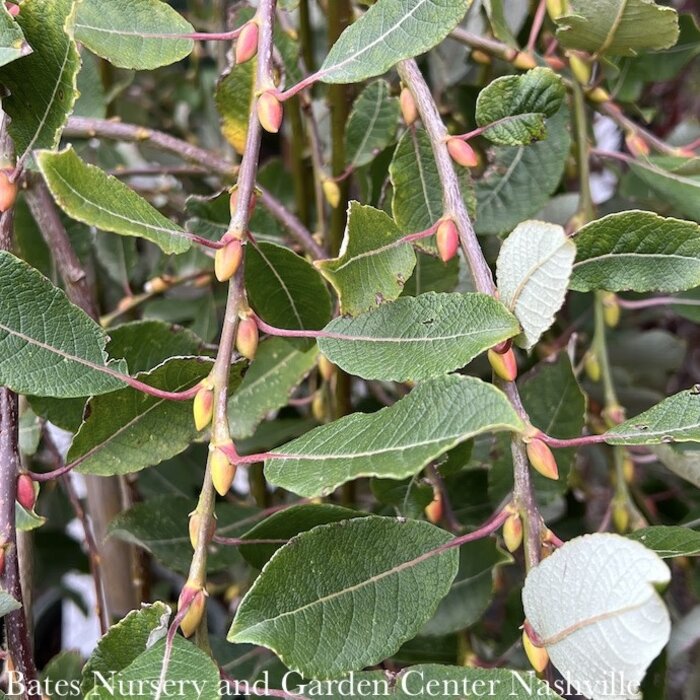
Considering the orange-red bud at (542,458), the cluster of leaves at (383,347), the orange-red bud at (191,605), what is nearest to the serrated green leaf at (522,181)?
the cluster of leaves at (383,347)

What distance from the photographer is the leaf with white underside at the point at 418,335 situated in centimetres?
32

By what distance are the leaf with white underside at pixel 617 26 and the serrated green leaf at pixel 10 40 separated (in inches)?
12.0

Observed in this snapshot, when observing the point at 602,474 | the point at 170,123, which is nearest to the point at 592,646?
the point at 602,474

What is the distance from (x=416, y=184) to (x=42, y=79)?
8.4 inches

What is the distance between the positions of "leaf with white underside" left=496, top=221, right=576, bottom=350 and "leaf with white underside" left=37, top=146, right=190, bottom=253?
0.16 metres

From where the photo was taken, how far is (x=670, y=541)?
1.18 ft

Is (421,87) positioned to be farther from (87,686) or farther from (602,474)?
(602,474)

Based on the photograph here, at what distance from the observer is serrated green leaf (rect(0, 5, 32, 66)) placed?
1.10 ft

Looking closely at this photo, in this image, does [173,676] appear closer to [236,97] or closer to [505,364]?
[505,364]

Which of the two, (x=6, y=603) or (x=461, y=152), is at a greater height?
(x=461, y=152)

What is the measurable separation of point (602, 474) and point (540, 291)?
63cm

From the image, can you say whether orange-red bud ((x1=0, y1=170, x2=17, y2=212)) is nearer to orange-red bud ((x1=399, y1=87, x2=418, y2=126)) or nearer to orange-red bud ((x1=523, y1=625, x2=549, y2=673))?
orange-red bud ((x1=399, y1=87, x2=418, y2=126))

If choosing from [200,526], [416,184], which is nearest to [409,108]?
[416,184]

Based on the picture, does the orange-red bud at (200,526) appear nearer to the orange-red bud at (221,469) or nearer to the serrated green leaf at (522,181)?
the orange-red bud at (221,469)
